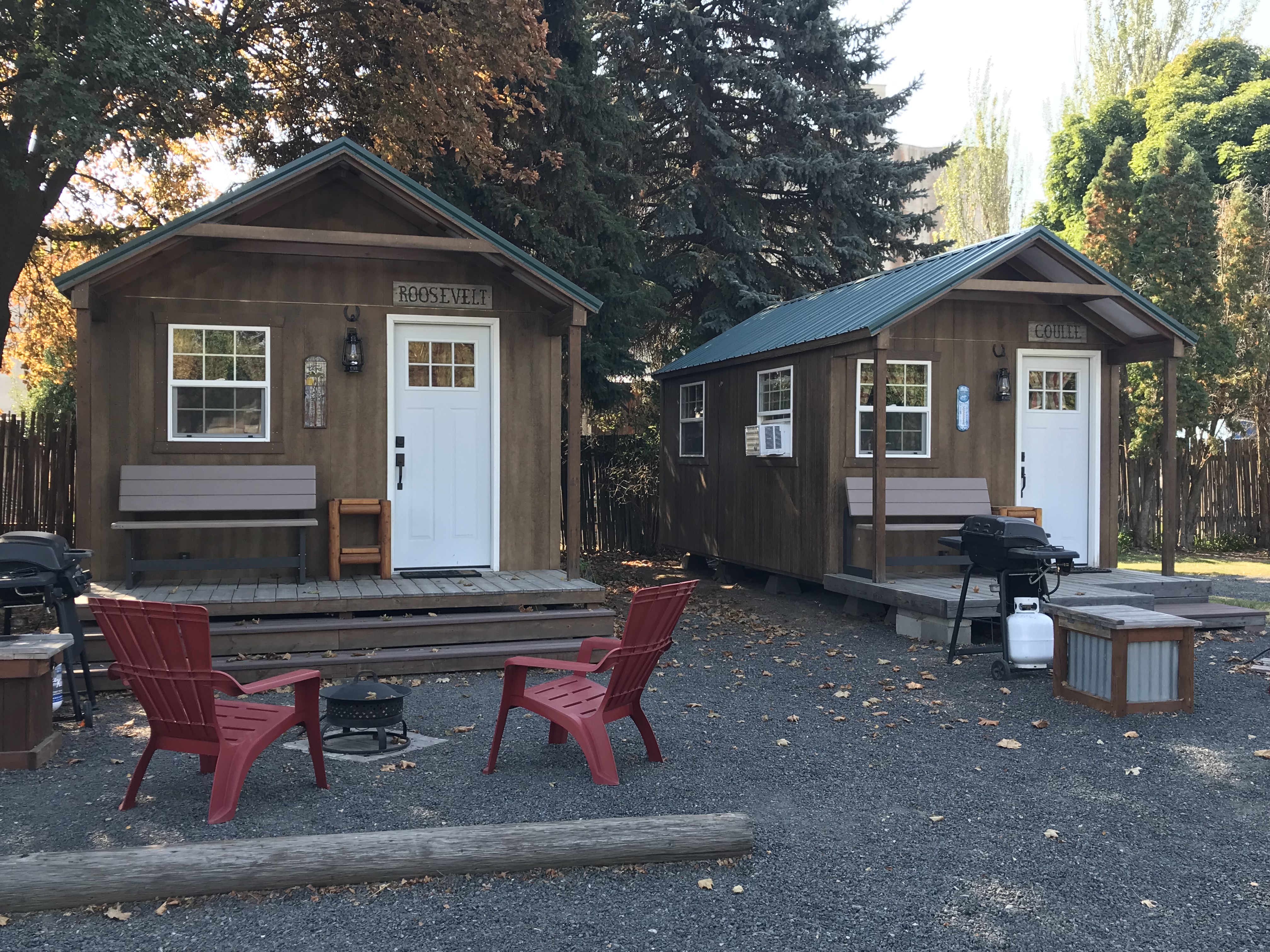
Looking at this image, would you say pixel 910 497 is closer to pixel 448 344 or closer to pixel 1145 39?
pixel 448 344

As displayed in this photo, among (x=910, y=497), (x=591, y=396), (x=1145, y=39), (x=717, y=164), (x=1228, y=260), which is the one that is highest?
(x=1145, y=39)

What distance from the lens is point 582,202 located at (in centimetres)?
1371

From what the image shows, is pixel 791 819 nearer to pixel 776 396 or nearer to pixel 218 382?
pixel 218 382

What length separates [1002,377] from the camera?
1135cm

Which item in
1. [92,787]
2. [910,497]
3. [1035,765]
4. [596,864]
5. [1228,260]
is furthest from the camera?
[1228,260]

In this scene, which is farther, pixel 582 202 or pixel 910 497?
pixel 582 202

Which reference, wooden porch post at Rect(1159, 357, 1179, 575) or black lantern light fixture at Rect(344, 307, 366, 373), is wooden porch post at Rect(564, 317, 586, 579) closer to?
black lantern light fixture at Rect(344, 307, 366, 373)

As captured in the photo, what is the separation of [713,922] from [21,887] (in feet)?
7.52

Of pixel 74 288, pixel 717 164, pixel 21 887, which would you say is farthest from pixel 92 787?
pixel 717 164

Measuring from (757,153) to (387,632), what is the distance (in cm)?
1400

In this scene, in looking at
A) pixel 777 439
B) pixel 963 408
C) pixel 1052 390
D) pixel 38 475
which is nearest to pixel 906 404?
pixel 963 408

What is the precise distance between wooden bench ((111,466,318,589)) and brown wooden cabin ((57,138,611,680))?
173mm

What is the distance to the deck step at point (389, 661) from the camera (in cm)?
733

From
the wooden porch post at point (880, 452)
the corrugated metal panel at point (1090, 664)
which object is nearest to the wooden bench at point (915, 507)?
the wooden porch post at point (880, 452)
